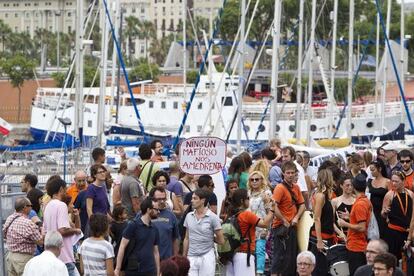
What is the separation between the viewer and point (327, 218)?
61.3 feet

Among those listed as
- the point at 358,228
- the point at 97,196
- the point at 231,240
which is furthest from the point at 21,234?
the point at 358,228

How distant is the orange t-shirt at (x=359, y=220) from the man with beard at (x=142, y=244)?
2580mm

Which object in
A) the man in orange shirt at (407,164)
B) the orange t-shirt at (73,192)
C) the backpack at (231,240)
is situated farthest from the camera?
the man in orange shirt at (407,164)

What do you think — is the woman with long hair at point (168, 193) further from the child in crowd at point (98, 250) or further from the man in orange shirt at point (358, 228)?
the man in orange shirt at point (358, 228)

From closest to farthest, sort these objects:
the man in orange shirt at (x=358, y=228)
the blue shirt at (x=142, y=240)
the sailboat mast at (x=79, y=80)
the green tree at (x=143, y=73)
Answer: the blue shirt at (x=142, y=240), the man in orange shirt at (x=358, y=228), the sailboat mast at (x=79, y=80), the green tree at (x=143, y=73)

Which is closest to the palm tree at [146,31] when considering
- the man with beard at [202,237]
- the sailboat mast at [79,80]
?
the sailboat mast at [79,80]

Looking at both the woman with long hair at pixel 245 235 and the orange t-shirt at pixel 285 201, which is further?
the orange t-shirt at pixel 285 201

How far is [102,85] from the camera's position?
44.9 m

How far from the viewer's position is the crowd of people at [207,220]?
16.8 metres

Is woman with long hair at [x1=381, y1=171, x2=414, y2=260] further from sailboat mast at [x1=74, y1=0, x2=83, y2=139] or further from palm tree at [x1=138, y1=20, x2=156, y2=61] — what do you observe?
palm tree at [x1=138, y1=20, x2=156, y2=61]

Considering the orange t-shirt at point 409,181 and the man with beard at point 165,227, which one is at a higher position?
the orange t-shirt at point 409,181

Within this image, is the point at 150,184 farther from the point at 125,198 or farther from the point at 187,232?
the point at 187,232

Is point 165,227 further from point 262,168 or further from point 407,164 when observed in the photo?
point 407,164

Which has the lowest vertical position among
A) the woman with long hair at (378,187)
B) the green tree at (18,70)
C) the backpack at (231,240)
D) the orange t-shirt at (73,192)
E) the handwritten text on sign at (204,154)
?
the green tree at (18,70)
